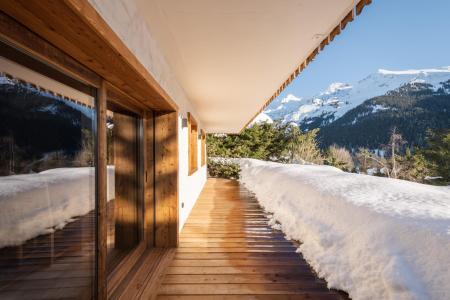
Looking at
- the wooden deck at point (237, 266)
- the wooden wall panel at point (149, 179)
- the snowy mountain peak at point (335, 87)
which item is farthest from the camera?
the snowy mountain peak at point (335, 87)

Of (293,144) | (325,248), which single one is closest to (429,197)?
(325,248)

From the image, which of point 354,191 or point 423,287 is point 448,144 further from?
point 423,287

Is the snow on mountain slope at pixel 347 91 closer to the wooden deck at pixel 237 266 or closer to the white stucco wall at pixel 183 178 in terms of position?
the white stucco wall at pixel 183 178

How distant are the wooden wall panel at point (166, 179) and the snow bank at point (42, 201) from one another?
56.2 inches

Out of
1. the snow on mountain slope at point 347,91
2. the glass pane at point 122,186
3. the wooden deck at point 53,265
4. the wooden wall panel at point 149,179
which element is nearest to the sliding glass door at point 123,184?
the glass pane at point 122,186

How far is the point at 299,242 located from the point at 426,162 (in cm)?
1839

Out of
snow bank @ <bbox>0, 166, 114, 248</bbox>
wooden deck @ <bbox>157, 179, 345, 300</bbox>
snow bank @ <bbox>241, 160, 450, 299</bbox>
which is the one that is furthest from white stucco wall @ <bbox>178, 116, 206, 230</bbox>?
snow bank @ <bbox>0, 166, 114, 248</bbox>

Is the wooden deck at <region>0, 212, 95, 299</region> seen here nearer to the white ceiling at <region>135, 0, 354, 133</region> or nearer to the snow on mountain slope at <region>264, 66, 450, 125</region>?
the white ceiling at <region>135, 0, 354, 133</region>

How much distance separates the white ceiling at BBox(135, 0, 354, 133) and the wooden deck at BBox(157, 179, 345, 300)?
221 cm

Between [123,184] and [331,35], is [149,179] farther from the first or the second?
[331,35]

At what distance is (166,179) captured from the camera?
3.11m

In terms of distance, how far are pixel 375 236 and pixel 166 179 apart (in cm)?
227

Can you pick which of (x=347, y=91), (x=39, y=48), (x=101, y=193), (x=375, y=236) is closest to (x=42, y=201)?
(x=101, y=193)

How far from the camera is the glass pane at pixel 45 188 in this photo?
3.37 ft
